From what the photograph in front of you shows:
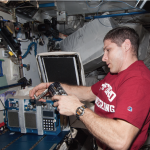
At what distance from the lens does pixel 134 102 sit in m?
0.75

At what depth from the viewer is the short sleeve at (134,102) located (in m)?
0.73

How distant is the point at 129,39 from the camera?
1.07 metres

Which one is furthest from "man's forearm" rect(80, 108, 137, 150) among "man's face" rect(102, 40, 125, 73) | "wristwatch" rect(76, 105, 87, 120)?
"man's face" rect(102, 40, 125, 73)

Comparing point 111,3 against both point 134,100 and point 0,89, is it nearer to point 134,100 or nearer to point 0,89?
point 134,100

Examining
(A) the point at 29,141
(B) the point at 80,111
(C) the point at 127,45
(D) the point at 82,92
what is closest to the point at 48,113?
(A) the point at 29,141

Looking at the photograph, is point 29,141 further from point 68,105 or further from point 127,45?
point 127,45

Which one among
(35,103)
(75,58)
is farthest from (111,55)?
(35,103)

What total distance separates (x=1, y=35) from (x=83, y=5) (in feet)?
A: 4.41

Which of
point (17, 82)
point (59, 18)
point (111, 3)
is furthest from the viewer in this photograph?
point (59, 18)

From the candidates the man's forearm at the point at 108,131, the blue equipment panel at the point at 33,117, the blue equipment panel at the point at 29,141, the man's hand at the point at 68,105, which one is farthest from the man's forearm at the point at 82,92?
the man's forearm at the point at 108,131

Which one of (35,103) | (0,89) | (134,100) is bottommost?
(35,103)

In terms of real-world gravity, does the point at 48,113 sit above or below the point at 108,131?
below

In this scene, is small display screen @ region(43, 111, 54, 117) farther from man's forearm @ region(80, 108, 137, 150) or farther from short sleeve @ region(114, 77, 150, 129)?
short sleeve @ region(114, 77, 150, 129)

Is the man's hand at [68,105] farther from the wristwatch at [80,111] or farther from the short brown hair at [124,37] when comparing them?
the short brown hair at [124,37]
